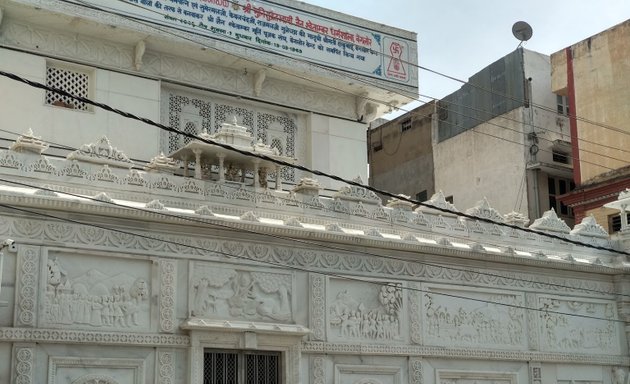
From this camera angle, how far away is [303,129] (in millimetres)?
20812

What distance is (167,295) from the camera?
14578mm

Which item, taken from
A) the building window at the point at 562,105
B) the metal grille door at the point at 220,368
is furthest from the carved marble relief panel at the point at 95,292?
the building window at the point at 562,105

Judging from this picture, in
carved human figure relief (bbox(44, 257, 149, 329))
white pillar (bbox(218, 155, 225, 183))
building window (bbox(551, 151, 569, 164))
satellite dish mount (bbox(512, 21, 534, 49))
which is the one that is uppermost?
satellite dish mount (bbox(512, 21, 534, 49))

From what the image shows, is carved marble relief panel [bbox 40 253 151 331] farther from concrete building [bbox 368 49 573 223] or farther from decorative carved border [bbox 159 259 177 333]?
concrete building [bbox 368 49 573 223]

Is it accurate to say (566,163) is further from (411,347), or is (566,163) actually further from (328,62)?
(411,347)

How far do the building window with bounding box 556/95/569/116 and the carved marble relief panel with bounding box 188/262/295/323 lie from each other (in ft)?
55.9

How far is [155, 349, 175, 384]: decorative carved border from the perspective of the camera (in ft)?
46.9

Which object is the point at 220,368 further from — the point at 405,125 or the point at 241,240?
the point at 405,125

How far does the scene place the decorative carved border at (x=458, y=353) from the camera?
52.3 feet

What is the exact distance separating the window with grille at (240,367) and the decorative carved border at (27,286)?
271 cm

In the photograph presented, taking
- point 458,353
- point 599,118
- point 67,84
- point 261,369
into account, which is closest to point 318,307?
point 261,369

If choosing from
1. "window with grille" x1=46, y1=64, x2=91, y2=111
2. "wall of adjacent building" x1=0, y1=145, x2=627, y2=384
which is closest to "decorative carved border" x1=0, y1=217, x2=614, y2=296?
"wall of adjacent building" x1=0, y1=145, x2=627, y2=384

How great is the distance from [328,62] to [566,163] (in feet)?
39.1

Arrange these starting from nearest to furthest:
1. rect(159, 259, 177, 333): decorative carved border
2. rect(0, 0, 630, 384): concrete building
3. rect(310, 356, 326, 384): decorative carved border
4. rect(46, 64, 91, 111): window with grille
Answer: rect(0, 0, 630, 384): concrete building
rect(159, 259, 177, 333): decorative carved border
rect(310, 356, 326, 384): decorative carved border
rect(46, 64, 91, 111): window with grille
